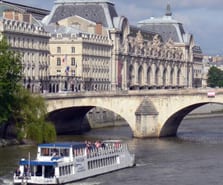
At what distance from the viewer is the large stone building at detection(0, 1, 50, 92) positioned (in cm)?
10525

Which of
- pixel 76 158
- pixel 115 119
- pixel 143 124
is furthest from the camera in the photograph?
pixel 115 119

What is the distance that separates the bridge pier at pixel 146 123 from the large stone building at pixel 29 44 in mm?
19826

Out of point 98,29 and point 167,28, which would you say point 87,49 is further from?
point 167,28

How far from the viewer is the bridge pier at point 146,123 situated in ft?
287

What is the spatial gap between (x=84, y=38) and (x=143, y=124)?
34.8 m

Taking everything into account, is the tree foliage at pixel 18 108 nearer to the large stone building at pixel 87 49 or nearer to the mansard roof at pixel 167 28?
the large stone building at pixel 87 49

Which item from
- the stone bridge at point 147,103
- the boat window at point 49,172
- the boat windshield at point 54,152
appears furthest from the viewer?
the stone bridge at point 147,103

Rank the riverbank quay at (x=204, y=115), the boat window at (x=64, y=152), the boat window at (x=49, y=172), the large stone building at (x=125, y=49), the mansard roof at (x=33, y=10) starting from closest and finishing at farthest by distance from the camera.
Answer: the boat window at (x=49, y=172), the boat window at (x=64, y=152), the mansard roof at (x=33, y=10), the riverbank quay at (x=204, y=115), the large stone building at (x=125, y=49)

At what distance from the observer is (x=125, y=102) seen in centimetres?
8969

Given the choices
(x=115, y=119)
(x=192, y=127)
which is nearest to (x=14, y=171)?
→ (x=192, y=127)

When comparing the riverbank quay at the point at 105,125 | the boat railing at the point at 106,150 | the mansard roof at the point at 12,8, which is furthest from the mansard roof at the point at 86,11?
the boat railing at the point at 106,150

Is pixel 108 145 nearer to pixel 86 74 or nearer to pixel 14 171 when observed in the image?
pixel 14 171

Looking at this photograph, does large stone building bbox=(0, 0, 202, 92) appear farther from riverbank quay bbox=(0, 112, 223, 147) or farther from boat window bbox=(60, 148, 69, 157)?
boat window bbox=(60, 148, 69, 157)

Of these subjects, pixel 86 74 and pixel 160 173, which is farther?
pixel 86 74
